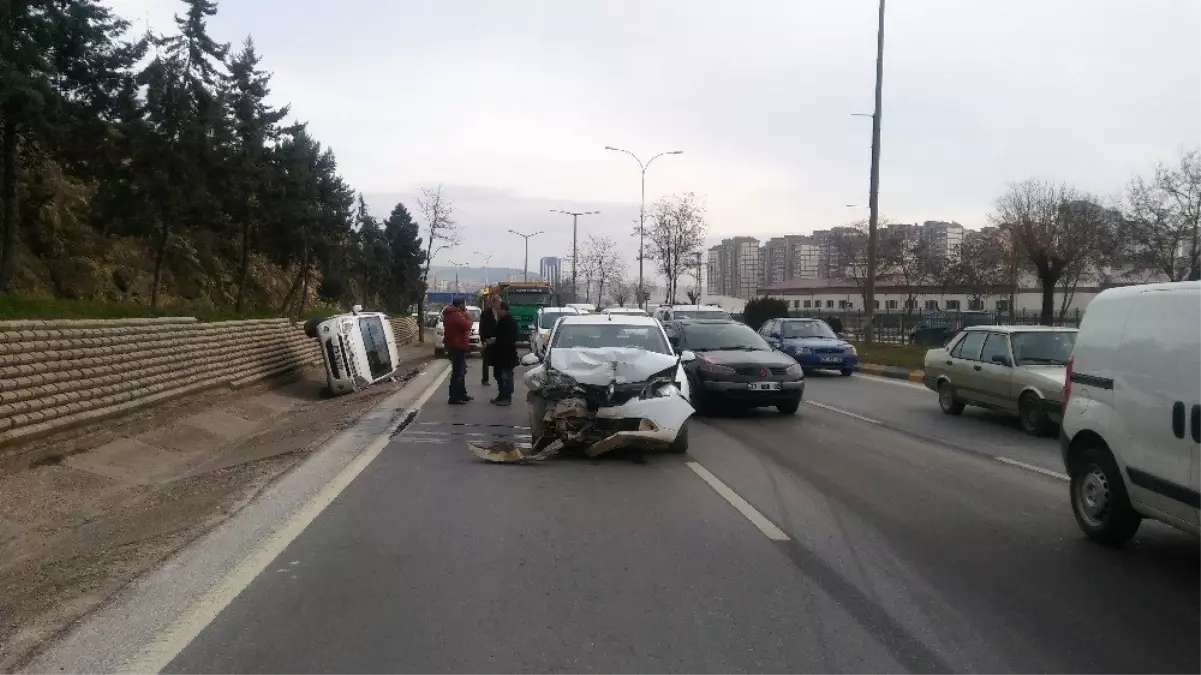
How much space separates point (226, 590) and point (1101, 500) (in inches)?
229

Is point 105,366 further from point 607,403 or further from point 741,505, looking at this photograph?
point 741,505

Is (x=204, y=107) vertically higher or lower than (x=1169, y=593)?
higher

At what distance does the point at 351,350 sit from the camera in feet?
67.2

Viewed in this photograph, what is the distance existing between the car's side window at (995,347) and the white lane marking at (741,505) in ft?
20.7

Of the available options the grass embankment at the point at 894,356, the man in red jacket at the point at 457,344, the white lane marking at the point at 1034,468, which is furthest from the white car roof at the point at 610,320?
the grass embankment at the point at 894,356

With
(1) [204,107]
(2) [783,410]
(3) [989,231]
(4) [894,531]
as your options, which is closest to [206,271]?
(1) [204,107]

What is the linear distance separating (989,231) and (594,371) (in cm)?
4698

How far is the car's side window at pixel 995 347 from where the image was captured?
14461mm

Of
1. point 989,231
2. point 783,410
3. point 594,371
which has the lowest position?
point 783,410

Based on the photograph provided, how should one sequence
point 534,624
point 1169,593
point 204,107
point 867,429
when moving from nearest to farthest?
point 534,624, point 1169,593, point 867,429, point 204,107

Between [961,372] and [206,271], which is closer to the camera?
[961,372]

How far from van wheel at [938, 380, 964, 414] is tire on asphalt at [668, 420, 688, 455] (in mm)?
6620

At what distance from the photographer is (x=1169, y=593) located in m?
5.76

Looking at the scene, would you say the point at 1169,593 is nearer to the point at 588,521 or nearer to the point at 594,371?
the point at 588,521
